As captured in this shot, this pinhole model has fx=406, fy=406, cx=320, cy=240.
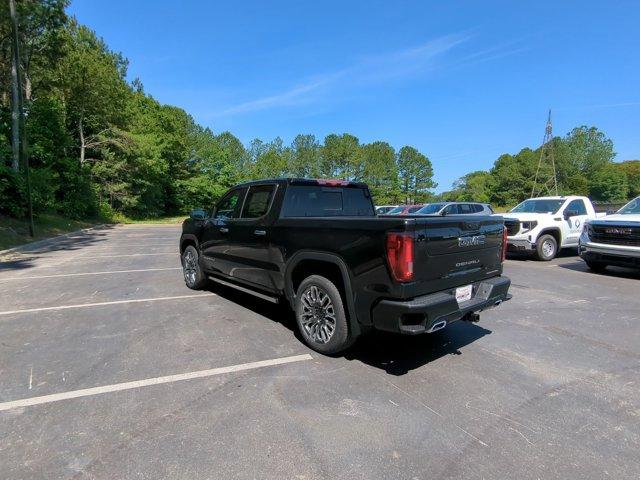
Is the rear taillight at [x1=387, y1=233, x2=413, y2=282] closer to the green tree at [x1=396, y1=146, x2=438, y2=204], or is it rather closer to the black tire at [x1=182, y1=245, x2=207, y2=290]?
the black tire at [x1=182, y1=245, x2=207, y2=290]

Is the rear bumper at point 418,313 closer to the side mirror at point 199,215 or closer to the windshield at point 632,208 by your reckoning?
the side mirror at point 199,215

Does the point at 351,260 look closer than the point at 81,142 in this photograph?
Yes

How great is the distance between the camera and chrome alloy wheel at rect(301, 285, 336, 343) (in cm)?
428

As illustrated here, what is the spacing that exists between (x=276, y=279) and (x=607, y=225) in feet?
26.6

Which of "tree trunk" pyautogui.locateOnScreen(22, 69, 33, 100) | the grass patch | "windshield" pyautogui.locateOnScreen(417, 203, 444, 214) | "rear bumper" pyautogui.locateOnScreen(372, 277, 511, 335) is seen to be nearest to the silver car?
"windshield" pyautogui.locateOnScreen(417, 203, 444, 214)

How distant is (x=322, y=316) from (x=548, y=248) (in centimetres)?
1010

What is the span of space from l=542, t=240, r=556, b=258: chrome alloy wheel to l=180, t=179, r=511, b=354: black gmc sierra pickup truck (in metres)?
8.10

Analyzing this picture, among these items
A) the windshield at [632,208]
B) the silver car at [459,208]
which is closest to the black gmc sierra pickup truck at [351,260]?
the windshield at [632,208]

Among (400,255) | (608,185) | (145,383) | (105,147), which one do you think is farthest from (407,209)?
(608,185)

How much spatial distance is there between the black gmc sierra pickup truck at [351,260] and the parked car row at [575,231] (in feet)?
13.7

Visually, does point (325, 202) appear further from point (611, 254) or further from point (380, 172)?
point (380, 172)

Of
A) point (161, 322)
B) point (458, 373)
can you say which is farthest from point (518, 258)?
point (161, 322)

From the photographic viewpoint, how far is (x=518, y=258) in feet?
41.4

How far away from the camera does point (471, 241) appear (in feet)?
13.9
